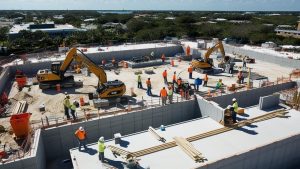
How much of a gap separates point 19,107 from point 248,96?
17.2 metres

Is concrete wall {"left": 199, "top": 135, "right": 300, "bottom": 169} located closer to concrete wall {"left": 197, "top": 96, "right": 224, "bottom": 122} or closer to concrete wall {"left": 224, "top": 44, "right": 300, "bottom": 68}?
concrete wall {"left": 197, "top": 96, "right": 224, "bottom": 122}

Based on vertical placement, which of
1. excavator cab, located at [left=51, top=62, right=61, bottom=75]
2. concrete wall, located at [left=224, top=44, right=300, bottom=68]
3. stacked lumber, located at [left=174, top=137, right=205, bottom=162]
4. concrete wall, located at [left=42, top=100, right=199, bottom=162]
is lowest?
concrete wall, located at [left=42, top=100, right=199, bottom=162]

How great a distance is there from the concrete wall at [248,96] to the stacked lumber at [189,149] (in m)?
6.84

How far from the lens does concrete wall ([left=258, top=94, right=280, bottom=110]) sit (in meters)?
17.6

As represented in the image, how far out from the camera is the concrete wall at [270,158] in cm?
1148

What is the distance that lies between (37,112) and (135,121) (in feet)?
23.1

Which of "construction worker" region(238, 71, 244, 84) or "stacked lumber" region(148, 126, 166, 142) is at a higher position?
"construction worker" region(238, 71, 244, 84)

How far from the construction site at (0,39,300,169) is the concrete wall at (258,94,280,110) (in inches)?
2.7

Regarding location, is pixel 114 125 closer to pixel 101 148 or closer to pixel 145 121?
pixel 145 121

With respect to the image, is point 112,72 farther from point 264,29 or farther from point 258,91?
point 264,29

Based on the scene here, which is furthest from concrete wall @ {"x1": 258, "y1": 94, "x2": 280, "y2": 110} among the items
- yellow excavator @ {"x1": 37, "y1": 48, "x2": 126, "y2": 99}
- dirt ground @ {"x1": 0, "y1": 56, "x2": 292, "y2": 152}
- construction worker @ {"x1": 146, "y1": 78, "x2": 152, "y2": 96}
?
yellow excavator @ {"x1": 37, "y1": 48, "x2": 126, "y2": 99}

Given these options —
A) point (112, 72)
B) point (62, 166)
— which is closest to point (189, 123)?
point (62, 166)

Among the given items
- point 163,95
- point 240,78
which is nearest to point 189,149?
point 163,95

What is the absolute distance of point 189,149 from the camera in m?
12.5
